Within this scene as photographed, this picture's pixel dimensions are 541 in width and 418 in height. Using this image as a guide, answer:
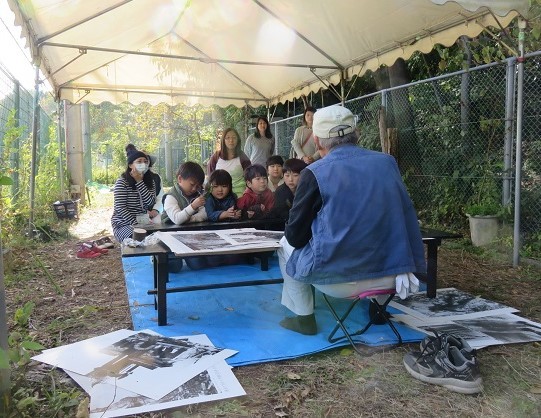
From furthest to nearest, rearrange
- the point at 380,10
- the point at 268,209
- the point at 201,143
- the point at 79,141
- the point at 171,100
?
the point at 201,143 → the point at 79,141 → the point at 171,100 → the point at 380,10 → the point at 268,209

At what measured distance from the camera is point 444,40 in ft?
15.1

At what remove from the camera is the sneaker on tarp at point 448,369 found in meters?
2.04

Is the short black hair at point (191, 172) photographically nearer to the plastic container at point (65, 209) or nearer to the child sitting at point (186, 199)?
the child sitting at point (186, 199)

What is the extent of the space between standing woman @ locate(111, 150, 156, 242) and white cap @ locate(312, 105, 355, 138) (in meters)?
2.59

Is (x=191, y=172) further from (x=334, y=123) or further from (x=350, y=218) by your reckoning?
(x=350, y=218)

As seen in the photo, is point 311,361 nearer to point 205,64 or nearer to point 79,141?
point 205,64

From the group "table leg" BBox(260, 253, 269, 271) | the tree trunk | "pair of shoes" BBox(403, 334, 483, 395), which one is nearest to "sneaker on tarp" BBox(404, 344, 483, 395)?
"pair of shoes" BBox(403, 334, 483, 395)

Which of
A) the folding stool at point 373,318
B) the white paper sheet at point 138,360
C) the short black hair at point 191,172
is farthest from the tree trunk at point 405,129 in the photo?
the white paper sheet at point 138,360

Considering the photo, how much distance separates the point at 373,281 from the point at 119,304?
209 cm

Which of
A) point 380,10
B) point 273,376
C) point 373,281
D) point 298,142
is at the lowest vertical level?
Result: point 273,376

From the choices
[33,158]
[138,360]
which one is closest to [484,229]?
[138,360]

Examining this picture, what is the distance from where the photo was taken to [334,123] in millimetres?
2223

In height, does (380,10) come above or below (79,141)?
above

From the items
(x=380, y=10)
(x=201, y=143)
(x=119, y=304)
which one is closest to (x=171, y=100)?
(x=380, y=10)
